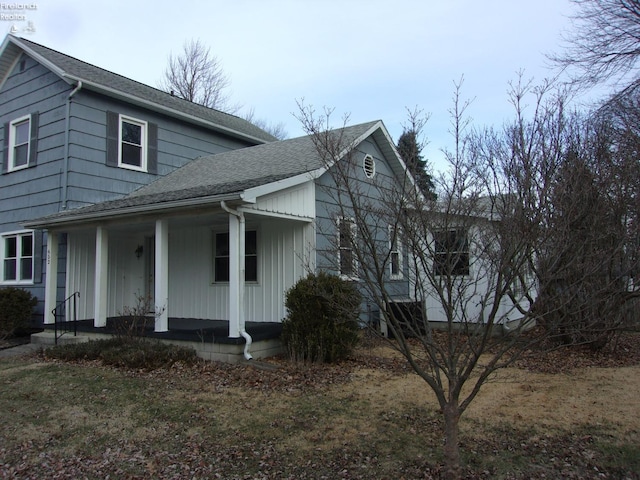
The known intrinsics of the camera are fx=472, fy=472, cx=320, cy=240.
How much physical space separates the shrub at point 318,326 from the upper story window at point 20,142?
8542mm

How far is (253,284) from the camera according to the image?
1027 centimetres

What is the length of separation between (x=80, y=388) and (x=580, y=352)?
8.67 metres

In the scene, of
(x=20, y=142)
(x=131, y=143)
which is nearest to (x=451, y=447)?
(x=131, y=143)

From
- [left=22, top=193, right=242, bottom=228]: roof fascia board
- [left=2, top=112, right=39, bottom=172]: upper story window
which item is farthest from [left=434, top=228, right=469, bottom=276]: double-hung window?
[left=2, top=112, right=39, bottom=172]: upper story window

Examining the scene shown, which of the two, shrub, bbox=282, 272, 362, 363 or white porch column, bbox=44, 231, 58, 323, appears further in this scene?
white porch column, bbox=44, 231, 58, 323

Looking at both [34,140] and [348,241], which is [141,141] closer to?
[34,140]

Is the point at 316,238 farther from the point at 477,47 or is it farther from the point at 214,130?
the point at 214,130

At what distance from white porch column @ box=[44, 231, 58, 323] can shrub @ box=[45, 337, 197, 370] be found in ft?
7.45

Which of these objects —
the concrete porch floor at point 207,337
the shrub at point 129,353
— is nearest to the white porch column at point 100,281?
the concrete porch floor at point 207,337

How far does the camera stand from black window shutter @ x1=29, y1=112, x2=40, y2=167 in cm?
1194

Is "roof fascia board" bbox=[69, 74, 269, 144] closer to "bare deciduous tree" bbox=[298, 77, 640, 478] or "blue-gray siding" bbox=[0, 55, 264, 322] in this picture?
"blue-gray siding" bbox=[0, 55, 264, 322]

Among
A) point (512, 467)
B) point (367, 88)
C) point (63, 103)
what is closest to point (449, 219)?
point (512, 467)

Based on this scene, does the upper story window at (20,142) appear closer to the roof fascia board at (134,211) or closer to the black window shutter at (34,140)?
the black window shutter at (34,140)

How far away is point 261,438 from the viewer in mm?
4766
